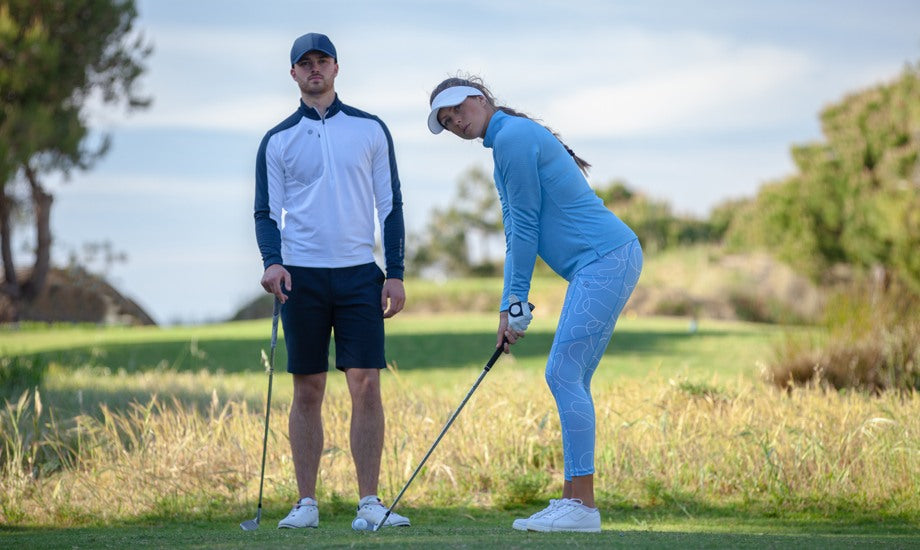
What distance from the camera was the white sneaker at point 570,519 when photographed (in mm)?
4055

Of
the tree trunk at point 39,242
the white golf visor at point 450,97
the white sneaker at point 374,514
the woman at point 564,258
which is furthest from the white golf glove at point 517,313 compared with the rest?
the tree trunk at point 39,242

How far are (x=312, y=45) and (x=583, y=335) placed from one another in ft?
5.45

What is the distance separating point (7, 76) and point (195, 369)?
958 centimetres

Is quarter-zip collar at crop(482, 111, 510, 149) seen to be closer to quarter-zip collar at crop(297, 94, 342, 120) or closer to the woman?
the woman

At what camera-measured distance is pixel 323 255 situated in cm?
456

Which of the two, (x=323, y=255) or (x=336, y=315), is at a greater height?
(x=323, y=255)

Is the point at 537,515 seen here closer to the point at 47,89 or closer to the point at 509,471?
the point at 509,471

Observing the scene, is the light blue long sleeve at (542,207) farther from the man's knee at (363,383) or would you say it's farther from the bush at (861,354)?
the bush at (861,354)

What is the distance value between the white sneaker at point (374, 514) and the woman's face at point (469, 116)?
1527mm

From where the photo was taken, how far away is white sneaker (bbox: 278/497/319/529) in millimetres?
4551

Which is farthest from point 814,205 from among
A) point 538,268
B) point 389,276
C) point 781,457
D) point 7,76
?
point 389,276

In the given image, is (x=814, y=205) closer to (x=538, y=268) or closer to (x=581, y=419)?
(x=538, y=268)

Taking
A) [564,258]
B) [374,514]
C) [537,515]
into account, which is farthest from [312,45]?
[537,515]

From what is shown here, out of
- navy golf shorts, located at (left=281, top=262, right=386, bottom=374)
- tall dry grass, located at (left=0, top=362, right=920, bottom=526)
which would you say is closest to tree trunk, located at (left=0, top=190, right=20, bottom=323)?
tall dry grass, located at (left=0, top=362, right=920, bottom=526)
